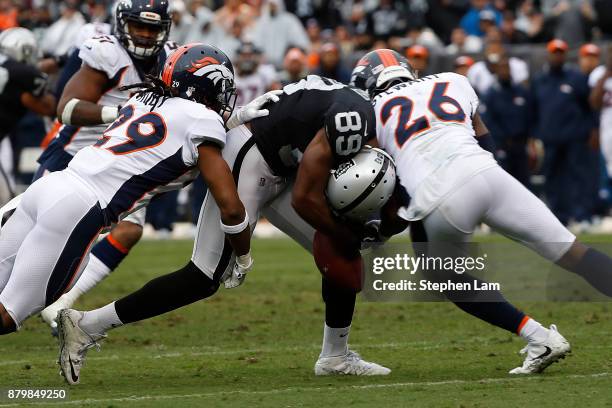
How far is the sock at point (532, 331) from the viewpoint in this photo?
5684 mm

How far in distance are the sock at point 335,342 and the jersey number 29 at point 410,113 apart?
93cm

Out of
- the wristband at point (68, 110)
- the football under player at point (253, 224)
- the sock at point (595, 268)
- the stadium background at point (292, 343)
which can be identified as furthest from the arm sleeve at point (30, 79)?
the sock at point (595, 268)

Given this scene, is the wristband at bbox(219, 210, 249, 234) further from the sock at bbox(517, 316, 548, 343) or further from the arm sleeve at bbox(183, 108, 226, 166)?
the sock at bbox(517, 316, 548, 343)

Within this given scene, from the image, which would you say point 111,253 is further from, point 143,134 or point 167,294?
point 143,134

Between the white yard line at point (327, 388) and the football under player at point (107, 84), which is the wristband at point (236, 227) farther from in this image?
the football under player at point (107, 84)

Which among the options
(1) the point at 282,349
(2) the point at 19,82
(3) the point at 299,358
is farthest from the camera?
(2) the point at 19,82

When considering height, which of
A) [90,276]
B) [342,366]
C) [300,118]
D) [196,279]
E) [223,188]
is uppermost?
[300,118]

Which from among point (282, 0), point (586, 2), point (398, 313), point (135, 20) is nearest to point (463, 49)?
point (586, 2)

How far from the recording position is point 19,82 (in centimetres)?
887

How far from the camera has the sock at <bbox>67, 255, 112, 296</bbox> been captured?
24.2 feet

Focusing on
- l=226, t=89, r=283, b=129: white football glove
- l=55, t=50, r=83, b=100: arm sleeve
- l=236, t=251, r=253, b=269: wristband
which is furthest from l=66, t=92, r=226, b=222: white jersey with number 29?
l=55, t=50, r=83, b=100: arm sleeve

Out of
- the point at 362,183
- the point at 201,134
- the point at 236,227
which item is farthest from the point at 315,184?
the point at 201,134

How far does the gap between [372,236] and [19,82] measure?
3.83 m

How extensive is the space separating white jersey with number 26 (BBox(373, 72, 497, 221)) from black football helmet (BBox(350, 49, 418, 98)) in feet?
0.50
